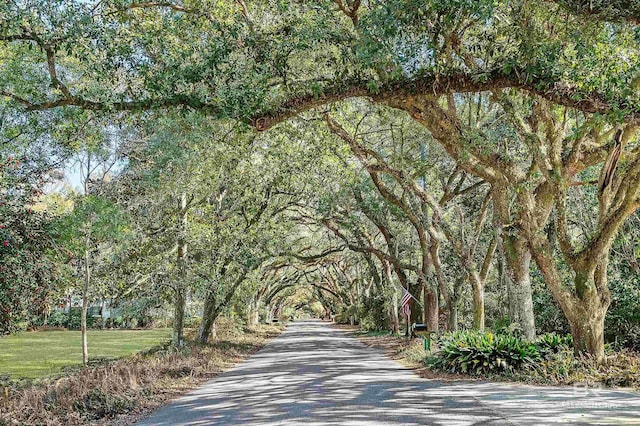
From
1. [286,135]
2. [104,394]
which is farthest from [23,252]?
[286,135]

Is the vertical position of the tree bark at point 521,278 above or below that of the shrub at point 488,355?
above

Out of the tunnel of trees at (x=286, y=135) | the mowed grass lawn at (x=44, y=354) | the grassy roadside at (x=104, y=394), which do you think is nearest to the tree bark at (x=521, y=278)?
the tunnel of trees at (x=286, y=135)

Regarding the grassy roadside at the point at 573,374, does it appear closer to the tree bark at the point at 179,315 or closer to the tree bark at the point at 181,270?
the tree bark at the point at 181,270

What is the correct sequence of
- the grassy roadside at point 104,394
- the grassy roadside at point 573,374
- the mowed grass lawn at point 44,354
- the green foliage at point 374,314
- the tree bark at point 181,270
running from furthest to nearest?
the green foliage at point 374,314, the tree bark at point 181,270, the mowed grass lawn at point 44,354, the grassy roadside at point 573,374, the grassy roadside at point 104,394

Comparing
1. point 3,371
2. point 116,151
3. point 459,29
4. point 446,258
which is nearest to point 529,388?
point 459,29

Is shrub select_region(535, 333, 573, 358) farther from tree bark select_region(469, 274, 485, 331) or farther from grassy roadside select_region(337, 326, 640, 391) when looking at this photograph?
tree bark select_region(469, 274, 485, 331)

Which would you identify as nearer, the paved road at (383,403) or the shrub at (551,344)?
the paved road at (383,403)

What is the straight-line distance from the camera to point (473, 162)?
12453 millimetres

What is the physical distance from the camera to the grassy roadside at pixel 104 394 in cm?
758

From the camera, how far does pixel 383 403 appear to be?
339 inches

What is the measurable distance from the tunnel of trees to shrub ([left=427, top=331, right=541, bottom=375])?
0.89 meters

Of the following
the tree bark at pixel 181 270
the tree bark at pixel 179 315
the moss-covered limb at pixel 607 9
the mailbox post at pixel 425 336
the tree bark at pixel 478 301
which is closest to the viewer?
the moss-covered limb at pixel 607 9

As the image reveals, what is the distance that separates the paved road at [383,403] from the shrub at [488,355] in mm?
1004

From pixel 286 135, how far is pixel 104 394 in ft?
32.5
